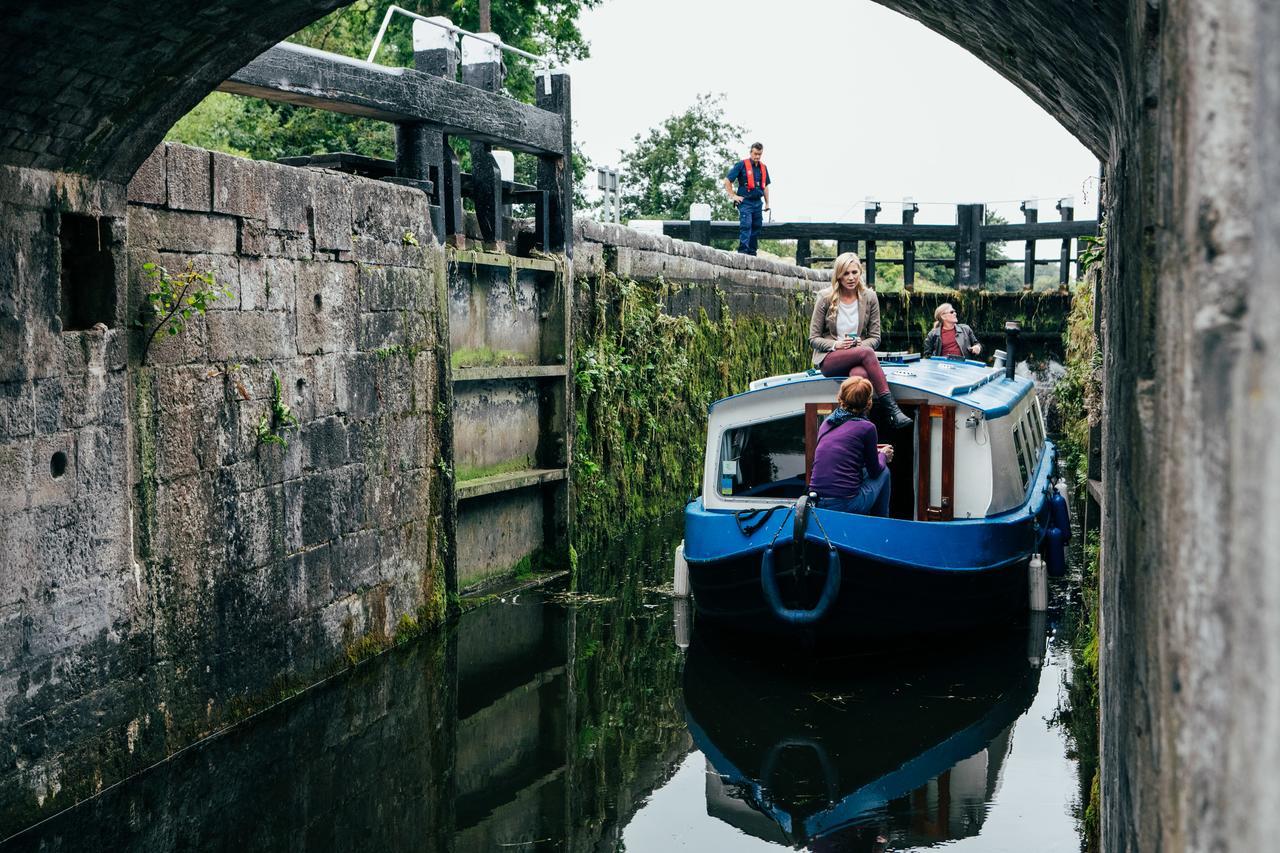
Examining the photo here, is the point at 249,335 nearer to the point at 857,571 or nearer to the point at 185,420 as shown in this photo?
the point at 185,420

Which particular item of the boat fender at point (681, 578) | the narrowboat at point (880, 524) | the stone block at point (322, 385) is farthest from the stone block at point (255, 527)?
the boat fender at point (681, 578)

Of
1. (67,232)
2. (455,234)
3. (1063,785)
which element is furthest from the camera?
(455,234)

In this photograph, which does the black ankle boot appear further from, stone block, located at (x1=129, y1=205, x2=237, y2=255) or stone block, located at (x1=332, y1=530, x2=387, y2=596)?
stone block, located at (x1=129, y1=205, x2=237, y2=255)

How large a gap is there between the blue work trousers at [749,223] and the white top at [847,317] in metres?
8.96

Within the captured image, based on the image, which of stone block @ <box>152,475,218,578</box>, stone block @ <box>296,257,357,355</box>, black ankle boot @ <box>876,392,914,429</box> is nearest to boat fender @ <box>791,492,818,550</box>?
black ankle boot @ <box>876,392,914,429</box>

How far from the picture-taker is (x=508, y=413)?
10.5m

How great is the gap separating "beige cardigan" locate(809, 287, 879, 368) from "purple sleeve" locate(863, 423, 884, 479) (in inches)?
45.9

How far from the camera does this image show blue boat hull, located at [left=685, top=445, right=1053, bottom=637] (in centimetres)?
790

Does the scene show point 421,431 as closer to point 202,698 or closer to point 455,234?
point 455,234

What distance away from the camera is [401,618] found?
28.2ft

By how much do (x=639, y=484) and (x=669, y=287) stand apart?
2126 millimetres

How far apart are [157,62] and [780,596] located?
455 cm

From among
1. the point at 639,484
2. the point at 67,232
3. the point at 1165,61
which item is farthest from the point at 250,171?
the point at 639,484

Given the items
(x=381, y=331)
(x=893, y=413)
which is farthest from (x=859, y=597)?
(x=381, y=331)
